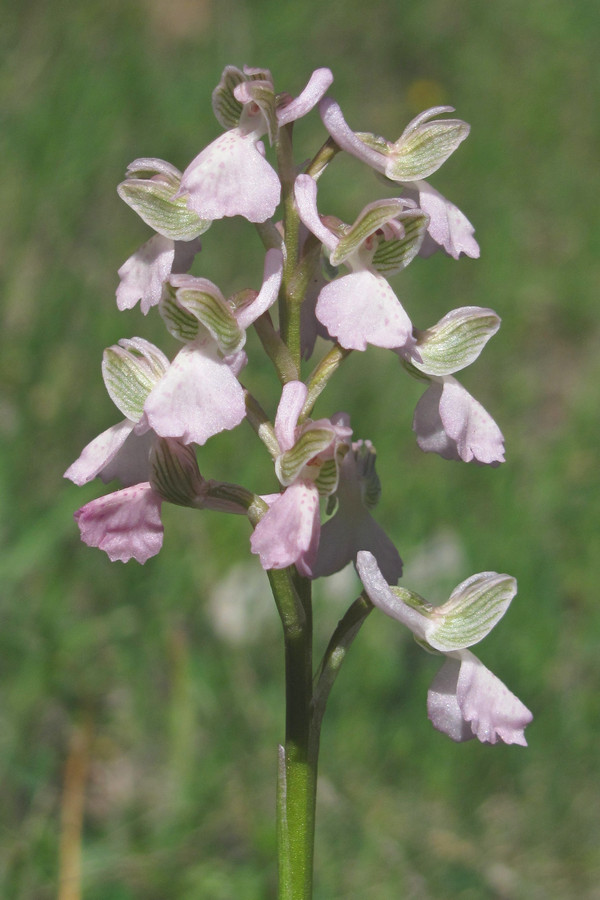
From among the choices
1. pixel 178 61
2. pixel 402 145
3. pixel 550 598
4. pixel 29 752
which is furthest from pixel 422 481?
pixel 178 61

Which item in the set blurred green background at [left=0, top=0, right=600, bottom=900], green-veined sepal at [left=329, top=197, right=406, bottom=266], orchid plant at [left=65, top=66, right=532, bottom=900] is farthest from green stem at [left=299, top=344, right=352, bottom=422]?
blurred green background at [left=0, top=0, right=600, bottom=900]

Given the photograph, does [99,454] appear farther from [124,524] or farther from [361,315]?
[361,315]

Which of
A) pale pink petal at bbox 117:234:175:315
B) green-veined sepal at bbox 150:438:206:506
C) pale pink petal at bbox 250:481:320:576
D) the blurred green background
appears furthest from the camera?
the blurred green background

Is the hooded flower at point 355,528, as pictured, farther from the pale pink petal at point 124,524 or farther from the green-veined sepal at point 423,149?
the green-veined sepal at point 423,149

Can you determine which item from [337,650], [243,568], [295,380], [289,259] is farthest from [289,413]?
[243,568]

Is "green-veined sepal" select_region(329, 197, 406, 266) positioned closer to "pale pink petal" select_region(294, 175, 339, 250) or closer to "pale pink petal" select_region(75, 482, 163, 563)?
"pale pink petal" select_region(294, 175, 339, 250)

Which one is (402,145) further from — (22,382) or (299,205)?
(22,382)

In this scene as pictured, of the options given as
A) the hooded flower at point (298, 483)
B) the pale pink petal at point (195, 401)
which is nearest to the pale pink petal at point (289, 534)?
the hooded flower at point (298, 483)
